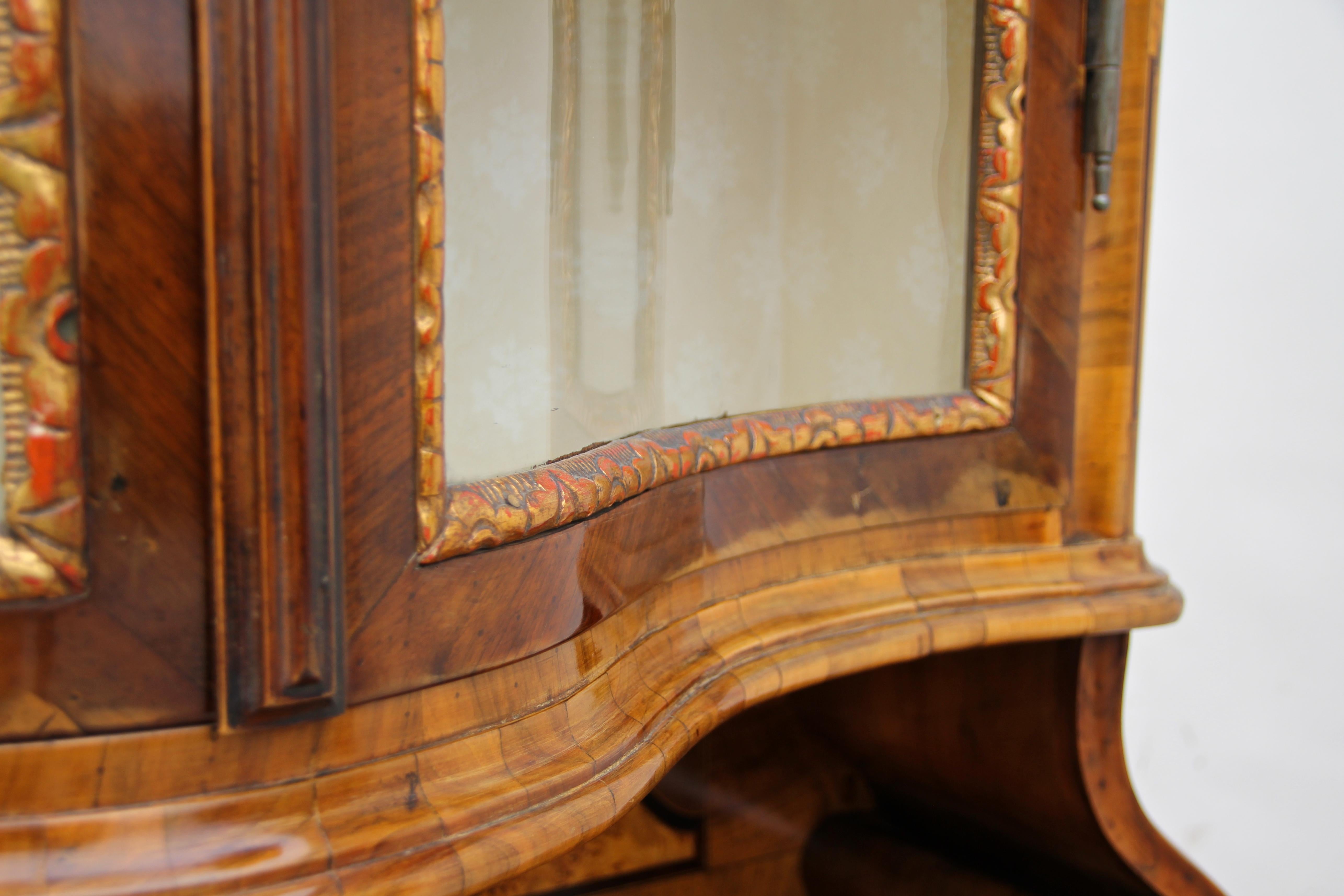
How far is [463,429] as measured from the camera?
280 mm

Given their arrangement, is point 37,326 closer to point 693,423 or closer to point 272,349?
point 272,349

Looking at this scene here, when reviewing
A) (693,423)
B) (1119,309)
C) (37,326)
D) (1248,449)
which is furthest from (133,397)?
(1248,449)

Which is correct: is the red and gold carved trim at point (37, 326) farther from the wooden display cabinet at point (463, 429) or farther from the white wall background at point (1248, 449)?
the white wall background at point (1248, 449)

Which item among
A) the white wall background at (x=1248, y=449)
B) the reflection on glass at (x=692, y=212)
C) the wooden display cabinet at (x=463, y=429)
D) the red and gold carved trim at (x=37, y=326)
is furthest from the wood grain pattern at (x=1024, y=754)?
the red and gold carved trim at (x=37, y=326)

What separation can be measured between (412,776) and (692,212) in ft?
0.76

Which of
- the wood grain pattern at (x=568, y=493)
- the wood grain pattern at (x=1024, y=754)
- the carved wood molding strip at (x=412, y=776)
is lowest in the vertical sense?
the wood grain pattern at (x=1024, y=754)

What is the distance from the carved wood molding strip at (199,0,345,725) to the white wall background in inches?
31.1

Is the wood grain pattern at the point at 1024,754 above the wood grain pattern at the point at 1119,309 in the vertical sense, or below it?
below

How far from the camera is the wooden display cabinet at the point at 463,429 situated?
0.73 ft

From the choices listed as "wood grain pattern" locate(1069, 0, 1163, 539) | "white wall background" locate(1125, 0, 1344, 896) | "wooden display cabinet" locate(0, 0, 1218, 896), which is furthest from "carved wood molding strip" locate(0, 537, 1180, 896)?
"white wall background" locate(1125, 0, 1344, 896)

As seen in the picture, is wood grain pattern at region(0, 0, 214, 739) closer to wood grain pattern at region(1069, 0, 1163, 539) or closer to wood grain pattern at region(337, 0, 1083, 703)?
wood grain pattern at region(337, 0, 1083, 703)

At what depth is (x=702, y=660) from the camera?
14.5 inches

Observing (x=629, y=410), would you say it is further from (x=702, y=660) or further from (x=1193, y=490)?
(x=1193, y=490)

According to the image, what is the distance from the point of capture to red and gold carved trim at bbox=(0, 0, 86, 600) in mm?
210
